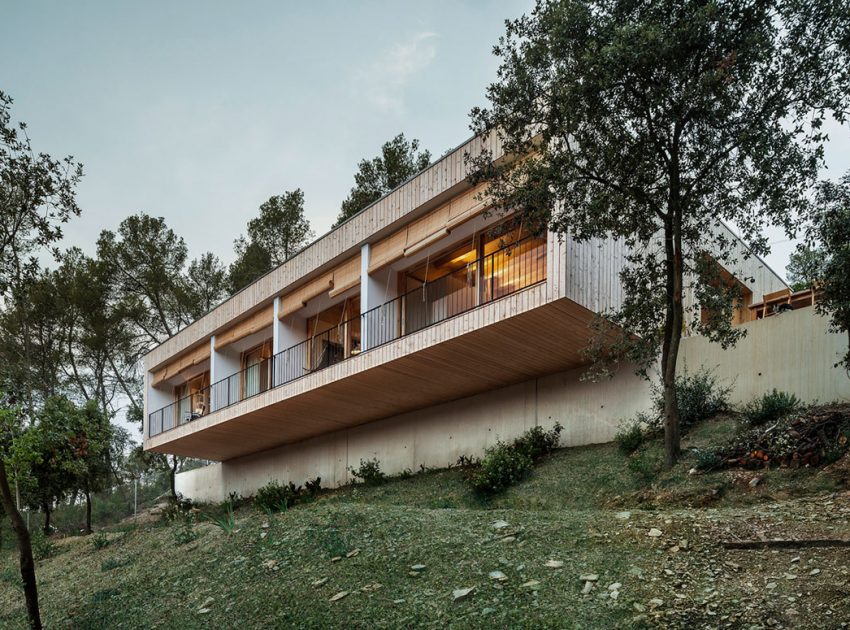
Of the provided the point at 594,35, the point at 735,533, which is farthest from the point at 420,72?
the point at 735,533

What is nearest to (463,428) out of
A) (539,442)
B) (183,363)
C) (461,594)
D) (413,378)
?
(413,378)

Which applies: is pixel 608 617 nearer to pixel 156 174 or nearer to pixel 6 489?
pixel 6 489

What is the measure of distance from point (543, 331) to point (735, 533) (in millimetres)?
6059

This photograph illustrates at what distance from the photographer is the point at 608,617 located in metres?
4.96

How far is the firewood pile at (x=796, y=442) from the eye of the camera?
8367 mm

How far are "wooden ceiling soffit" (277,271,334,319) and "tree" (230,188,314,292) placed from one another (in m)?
10.9

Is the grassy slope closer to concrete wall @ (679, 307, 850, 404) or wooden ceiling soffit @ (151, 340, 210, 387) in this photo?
concrete wall @ (679, 307, 850, 404)

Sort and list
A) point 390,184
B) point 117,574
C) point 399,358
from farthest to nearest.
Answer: point 390,184 < point 399,358 < point 117,574

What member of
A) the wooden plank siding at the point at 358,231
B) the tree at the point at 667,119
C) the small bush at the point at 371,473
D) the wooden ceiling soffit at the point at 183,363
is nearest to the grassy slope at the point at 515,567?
the tree at the point at 667,119

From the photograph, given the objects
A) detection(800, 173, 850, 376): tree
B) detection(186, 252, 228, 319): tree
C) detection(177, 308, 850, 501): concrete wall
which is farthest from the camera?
detection(186, 252, 228, 319): tree

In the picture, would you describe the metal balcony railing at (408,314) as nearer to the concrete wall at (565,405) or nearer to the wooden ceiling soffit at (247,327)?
the wooden ceiling soffit at (247,327)

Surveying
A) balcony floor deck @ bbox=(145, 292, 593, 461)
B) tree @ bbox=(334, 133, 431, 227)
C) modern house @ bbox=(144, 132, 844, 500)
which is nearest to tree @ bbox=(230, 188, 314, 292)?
tree @ bbox=(334, 133, 431, 227)

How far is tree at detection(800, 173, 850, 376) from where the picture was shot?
8.87m

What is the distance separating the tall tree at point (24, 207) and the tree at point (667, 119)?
211 inches
